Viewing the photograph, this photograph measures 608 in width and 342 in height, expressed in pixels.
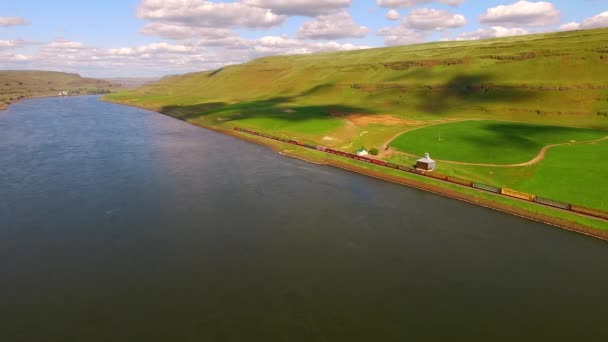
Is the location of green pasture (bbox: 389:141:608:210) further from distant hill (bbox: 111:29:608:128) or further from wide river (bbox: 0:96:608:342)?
distant hill (bbox: 111:29:608:128)

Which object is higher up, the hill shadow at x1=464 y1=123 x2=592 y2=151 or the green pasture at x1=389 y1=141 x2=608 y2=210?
the hill shadow at x1=464 y1=123 x2=592 y2=151

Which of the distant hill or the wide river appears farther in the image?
the distant hill

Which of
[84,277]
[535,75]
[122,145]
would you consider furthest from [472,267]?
[535,75]

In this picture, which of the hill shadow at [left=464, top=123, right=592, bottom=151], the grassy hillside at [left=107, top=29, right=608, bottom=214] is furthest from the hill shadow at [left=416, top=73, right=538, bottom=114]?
the hill shadow at [left=464, top=123, right=592, bottom=151]

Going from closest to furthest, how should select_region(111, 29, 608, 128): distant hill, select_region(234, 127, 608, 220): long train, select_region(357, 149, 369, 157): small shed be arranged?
1. select_region(234, 127, 608, 220): long train
2. select_region(357, 149, 369, 157): small shed
3. select_region(111, 29, 608, 128): distant hill

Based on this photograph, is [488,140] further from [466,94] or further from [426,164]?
[466,94]

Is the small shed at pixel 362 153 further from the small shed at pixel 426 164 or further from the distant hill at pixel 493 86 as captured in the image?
the distant hill at pixel 493 86

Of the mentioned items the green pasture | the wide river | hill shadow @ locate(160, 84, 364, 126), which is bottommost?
the wide river
